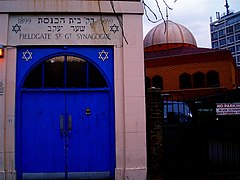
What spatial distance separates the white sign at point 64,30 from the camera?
852 centimetres

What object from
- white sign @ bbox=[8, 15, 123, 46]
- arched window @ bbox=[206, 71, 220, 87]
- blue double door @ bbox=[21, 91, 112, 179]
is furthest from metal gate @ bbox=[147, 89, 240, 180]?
arched window @ bbox=[206, 71, 220, 87]

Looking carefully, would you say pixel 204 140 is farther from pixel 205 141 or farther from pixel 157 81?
pixel 157 81

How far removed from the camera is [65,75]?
8.58 m

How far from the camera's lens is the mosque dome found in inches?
1483

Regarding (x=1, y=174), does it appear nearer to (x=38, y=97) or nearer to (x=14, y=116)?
(x=14, y=116)

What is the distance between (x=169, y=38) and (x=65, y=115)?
101 feet

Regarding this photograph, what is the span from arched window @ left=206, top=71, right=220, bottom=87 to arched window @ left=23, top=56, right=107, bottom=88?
83.3 ft

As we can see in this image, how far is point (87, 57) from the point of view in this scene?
28.2 feet

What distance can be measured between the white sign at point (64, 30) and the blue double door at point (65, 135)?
1.31 metres

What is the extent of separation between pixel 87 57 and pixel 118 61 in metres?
0.78

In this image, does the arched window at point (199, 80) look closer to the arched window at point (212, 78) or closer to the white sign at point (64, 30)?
the arched window at point (212, 78)

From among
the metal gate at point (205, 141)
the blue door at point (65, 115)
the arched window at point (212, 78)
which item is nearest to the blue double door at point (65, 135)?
the blue door at point (65, 115)

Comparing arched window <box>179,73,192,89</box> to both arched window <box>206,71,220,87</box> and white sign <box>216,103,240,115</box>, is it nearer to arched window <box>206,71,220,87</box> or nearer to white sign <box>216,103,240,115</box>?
arched window <box>206,71,220,87</box>

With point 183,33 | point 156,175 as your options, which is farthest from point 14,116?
point 183,33
